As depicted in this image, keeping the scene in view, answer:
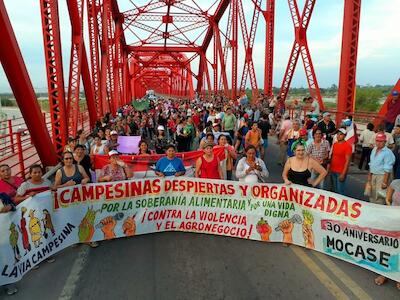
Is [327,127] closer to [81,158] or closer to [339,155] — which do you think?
[339,155]

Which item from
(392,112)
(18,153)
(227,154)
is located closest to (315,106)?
(392,112)

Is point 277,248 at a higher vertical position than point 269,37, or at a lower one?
lower

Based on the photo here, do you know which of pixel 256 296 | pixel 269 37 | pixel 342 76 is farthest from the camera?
pixel 269 37

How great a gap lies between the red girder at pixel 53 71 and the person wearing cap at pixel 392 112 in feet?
28.7

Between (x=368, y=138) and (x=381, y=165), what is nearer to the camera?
(x=381, y=165)

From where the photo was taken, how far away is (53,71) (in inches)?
343

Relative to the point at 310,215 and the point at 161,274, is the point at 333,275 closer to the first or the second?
the point at 310,215

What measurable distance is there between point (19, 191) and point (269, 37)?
1825cm

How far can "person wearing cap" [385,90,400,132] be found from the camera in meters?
10.1

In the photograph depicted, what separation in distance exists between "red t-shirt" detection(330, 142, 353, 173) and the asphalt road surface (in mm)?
2451

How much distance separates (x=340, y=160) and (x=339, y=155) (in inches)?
3.9

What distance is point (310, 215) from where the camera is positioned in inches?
200

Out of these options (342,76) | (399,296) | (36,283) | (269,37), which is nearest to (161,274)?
(36,283)

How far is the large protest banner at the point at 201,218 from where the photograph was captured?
14.4ft
